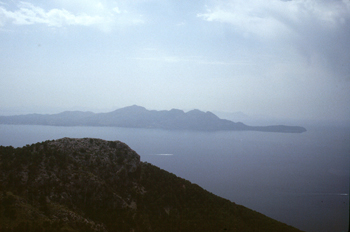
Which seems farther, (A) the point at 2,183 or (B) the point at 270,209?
(B) the point at 270,209

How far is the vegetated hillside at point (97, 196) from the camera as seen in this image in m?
29.1

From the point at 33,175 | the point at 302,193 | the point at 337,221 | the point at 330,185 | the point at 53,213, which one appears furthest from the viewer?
the point at 330,185

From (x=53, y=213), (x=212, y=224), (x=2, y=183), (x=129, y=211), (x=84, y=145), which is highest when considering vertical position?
(x=84, y=145)

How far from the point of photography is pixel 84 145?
4878 cm

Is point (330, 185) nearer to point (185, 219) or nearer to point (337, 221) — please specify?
point (337, 221)

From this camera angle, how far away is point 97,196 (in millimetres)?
38469

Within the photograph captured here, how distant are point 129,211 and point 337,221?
101m

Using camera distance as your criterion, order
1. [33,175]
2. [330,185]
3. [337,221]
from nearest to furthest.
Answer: [33,175], [337,221], [330,185]

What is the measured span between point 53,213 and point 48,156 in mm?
15107

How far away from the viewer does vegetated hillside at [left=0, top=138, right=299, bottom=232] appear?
29062 mm

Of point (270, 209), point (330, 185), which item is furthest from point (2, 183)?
point (330, 185)

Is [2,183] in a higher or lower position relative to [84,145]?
lower

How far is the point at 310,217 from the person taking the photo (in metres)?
100

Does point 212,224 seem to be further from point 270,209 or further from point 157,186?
point 270,209
